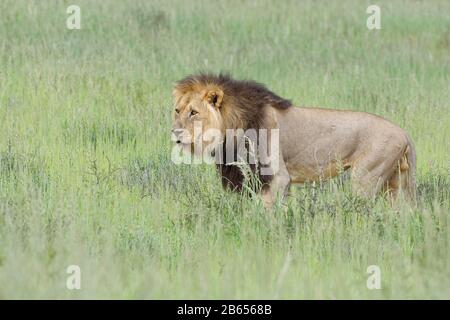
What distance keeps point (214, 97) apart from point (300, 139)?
0.77 meters

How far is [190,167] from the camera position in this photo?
759 centimetres

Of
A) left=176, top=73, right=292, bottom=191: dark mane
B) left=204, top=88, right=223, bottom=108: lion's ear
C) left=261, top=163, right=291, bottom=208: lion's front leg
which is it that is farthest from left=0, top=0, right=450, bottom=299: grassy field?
left=204, top=88, right=223, bottom=108: lion's ear

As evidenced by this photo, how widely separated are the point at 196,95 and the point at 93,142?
7.02 ft

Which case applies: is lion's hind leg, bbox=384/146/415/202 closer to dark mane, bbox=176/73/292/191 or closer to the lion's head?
dark mane, bbox=176/73/292/191

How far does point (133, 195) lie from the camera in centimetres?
686

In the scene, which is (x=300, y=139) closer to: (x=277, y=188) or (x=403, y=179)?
(x=277, y=188)

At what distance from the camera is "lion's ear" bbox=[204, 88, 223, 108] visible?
6.79 m

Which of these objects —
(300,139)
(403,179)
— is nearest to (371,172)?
(403,179)

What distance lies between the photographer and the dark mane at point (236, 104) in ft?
22.4

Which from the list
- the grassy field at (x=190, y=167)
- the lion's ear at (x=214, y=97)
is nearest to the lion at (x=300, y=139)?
the lion's ear at (x=214, y=97)

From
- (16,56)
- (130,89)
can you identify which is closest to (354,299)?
(130,89)

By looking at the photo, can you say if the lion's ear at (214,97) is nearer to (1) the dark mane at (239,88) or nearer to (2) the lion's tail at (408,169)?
(1) the dark mane at (239,88)

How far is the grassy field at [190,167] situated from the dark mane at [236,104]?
239 mm

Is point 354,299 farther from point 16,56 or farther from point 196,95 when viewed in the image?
point 16,56
